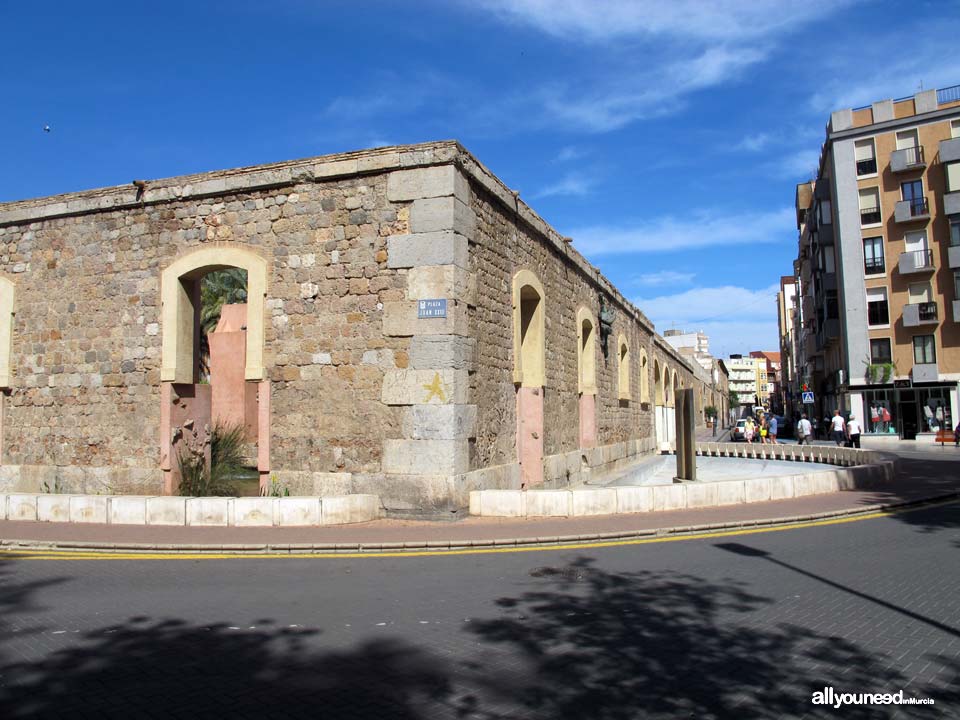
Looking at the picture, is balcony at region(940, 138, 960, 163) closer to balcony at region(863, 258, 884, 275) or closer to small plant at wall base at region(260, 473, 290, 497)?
balcony at region(863, 258, 884, 275)

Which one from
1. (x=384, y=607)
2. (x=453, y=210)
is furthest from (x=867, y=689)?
(x=453, y=210)

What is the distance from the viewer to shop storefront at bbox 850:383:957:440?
35.4m

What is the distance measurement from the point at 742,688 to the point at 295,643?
2.73m

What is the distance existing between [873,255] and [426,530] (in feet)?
121

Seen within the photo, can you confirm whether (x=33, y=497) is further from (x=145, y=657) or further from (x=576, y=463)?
(x=576, y=463)

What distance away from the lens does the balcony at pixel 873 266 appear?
3812 cm

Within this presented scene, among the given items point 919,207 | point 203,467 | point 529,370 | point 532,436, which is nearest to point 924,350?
point 919,207

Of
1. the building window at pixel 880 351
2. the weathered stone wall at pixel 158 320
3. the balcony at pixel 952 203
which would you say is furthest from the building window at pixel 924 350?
the weathered stone wall at pixel 158 320

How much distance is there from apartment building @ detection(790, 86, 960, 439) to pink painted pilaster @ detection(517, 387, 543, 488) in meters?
28.5

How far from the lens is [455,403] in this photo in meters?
10.2

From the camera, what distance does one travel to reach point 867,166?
38719mm

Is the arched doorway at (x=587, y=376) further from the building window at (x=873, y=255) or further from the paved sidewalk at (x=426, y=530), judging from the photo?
the building window at (x=873, y=255)

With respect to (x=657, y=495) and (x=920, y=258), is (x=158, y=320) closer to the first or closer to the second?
(x=657, y=495)

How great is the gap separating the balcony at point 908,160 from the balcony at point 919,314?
22.5ft
